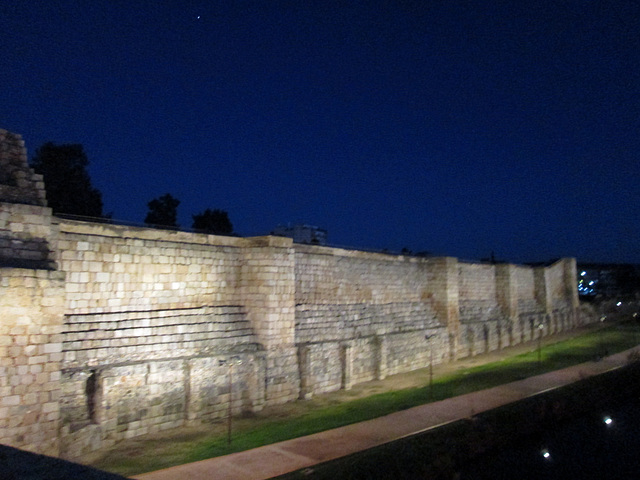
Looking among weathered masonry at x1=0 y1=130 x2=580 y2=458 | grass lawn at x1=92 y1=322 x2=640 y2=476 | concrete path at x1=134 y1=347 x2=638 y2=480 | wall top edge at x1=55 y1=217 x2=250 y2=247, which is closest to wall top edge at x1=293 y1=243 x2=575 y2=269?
weathered masonry at x1=0 y1=130 x2=580 y2=458

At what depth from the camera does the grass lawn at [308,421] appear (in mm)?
8748

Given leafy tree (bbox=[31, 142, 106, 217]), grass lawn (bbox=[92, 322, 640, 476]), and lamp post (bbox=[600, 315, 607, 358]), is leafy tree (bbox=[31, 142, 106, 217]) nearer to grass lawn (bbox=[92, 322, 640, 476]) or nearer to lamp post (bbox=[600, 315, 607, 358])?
grass lawn (bbox=[92, 322, 640, 476])

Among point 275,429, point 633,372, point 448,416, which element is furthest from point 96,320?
point 633,372

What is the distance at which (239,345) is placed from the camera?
12.3 metres

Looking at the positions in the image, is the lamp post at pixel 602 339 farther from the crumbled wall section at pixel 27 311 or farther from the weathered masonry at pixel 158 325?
the crumbled wall section at pixel 27 311

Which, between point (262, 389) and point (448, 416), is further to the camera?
point (262, 389)

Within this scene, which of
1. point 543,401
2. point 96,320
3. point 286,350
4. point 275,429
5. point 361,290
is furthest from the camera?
point 361,290

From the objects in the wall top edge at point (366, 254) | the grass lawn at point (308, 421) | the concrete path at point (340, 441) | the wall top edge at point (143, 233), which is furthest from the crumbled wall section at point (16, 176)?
the wall top edge at point (366, 254)

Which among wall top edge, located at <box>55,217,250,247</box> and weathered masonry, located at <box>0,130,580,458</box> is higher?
wall top edge, located at <box>55,217,250,247</box>

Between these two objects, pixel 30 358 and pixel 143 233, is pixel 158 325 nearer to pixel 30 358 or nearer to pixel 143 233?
pixel 143 233

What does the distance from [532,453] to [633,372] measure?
7451 millimetres

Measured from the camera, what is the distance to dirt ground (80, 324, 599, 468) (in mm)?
8977

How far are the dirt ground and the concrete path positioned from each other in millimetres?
1358

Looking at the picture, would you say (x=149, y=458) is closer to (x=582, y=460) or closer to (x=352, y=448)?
(x=352, y=448)
